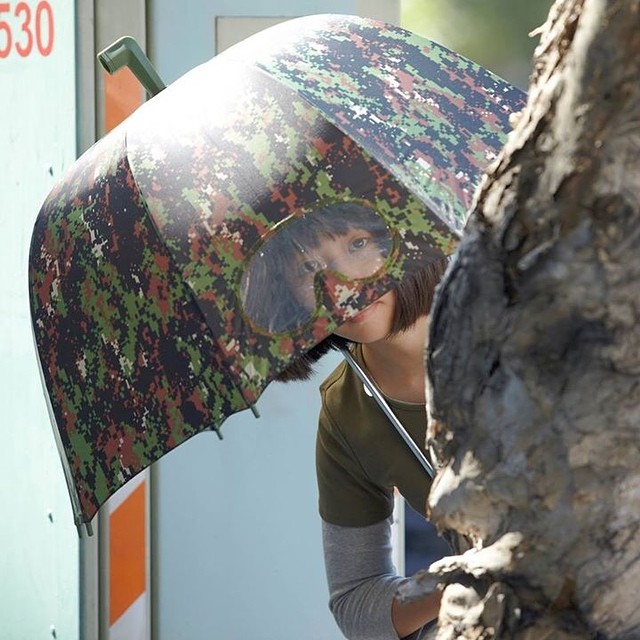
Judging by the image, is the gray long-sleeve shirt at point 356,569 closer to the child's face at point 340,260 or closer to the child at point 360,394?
the child at point 360,394

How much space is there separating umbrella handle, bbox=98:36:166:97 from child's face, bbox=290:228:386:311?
528 mm

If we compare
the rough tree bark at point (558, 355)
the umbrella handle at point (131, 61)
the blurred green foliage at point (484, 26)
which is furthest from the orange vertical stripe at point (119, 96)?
the blurred green foliage at point (484, 26)

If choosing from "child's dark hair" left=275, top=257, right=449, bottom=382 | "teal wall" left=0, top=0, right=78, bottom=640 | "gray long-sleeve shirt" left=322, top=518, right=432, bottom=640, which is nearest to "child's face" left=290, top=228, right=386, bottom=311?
"child's dark hair" left=275, top=257, right=449, bottom=382

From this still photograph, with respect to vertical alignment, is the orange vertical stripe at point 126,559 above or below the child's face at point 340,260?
Answer: below

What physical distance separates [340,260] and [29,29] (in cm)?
222

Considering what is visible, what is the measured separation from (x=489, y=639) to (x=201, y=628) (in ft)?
10.3

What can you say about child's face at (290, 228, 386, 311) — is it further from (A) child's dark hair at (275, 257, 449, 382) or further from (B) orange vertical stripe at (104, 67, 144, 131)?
(B) orange vertical stripe at (104, 67, 144, 131)

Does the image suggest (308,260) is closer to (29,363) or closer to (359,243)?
(359,243)

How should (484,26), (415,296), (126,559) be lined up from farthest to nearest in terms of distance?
(484,26) → (126,559) → (415,296)

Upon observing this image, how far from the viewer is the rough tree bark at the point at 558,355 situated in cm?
71

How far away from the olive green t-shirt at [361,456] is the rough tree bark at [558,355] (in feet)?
4.52

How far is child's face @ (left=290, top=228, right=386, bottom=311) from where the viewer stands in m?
1.66

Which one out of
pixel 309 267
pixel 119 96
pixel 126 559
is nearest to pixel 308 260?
pixel 309 267

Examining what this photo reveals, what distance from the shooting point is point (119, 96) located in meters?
3.67
